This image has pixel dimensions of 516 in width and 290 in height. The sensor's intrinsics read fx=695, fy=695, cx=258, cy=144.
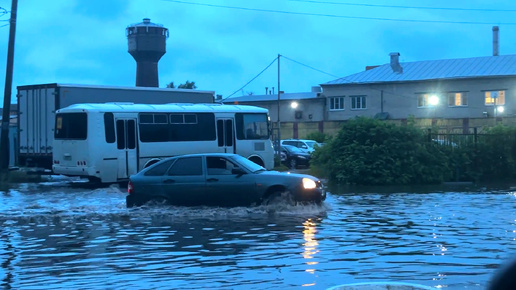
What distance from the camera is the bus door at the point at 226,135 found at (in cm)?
2669

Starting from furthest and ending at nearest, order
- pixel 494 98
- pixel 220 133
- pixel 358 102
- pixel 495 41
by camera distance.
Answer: pixel 495 41, pixel 358 102, pixel 494 98, pixel 220 133

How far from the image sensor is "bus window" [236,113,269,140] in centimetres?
2705

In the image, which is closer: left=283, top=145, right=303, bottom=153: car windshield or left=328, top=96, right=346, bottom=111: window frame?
left=283, top=145, right=303, bottom=153: car windshield

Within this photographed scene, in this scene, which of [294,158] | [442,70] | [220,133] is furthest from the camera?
[442,70]

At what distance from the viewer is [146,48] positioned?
75.2 metres

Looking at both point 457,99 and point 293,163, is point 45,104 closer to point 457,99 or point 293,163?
point 293,163

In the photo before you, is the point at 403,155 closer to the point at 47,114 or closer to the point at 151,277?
the point at 47,114

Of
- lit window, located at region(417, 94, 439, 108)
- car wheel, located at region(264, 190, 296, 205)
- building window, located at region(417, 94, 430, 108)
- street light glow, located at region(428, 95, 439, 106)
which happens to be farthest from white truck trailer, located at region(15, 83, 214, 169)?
building window, located at region(417, 94, 430, 108)

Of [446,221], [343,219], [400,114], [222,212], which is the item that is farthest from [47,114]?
[400,114]

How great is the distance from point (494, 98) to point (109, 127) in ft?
140

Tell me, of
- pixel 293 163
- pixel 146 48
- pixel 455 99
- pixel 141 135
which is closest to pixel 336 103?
pixel 455 99

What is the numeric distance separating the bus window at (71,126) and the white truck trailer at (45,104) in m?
1.14

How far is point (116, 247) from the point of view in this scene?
1171 cm

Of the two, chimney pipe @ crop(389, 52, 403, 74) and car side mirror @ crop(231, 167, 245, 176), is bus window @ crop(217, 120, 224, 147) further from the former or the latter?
chimney pipe @ crop(389, 52, 403, 74)
